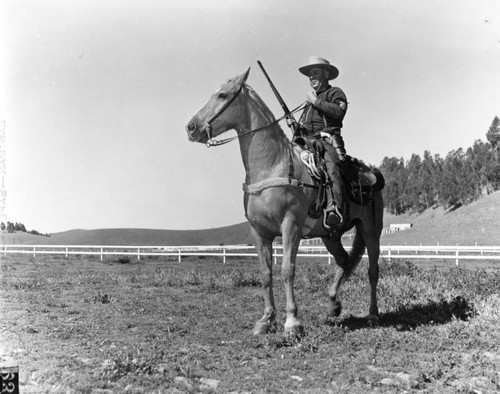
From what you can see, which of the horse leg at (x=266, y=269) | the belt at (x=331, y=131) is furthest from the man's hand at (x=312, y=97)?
the horse leg at (x=266, y=269)

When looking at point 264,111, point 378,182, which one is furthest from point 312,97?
point 378,182

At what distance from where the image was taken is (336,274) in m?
8.17

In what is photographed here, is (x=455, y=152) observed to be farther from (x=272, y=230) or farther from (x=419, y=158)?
(x=272, y=230)

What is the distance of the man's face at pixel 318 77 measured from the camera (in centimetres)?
729

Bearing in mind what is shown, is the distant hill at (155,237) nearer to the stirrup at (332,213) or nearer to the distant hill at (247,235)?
the distant hill at (247,235)

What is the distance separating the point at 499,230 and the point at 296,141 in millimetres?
55932

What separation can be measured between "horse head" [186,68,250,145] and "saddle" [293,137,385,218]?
1225 mm

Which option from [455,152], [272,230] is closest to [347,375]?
[272,230]

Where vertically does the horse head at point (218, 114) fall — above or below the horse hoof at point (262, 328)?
above

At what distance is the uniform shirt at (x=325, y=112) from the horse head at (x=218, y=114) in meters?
1.29

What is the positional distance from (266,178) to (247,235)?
1810 centimetres

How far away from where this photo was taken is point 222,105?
6.39 metres

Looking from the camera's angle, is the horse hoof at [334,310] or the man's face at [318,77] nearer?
the man's face at [318,77]

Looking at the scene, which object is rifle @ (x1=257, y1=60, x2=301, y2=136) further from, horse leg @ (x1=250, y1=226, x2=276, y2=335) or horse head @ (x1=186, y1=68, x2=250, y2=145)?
horse leg @ (x1=250, y1=226, x2=276, y2=335)
